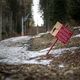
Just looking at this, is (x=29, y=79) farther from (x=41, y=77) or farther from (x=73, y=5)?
(x=73, y=5)

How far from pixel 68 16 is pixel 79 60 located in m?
27.6

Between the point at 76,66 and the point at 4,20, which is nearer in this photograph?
the point at 76,66

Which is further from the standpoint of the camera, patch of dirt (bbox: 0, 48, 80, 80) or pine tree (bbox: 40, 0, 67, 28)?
pine tree (bbox: 40, 0, 67, 28)

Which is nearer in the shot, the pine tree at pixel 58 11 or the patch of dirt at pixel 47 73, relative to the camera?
the patch of dirt at pixel 47 73

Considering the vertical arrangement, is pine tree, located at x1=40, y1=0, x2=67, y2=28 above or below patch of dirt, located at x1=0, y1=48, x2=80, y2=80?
below

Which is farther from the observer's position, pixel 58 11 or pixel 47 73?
pixel 58 11

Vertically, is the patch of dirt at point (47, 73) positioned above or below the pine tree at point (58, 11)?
above

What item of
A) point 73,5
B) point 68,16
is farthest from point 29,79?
point 68,16

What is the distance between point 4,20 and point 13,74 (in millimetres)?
33194

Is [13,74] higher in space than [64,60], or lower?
higher

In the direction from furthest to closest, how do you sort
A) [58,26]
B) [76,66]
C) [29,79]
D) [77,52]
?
1. [58,26]
2. [77,52]
3. [76,66]
4. [29,79]

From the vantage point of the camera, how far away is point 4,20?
41.5m

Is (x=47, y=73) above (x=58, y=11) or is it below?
above

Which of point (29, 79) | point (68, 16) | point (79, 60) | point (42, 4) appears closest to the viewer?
point (29, 79)
